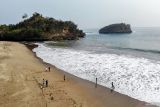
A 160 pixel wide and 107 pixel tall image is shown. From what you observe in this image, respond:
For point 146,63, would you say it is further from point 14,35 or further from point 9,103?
point 14,35

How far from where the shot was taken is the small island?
11806 centimetres

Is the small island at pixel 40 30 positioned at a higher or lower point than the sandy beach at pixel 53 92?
higher

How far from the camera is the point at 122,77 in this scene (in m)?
40.2

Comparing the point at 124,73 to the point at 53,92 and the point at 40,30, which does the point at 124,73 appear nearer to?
the point at 53,92

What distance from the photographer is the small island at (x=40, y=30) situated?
118062 mm

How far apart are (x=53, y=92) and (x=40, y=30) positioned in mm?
89380

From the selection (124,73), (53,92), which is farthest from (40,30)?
(53,92)

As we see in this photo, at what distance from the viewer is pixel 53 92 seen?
33.3 metres

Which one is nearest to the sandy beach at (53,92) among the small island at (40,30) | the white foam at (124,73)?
the white foam at (124,73)

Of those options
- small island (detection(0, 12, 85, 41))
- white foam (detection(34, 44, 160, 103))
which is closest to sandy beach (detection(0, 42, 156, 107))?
white foam (detection(34, 44, 160, 103))

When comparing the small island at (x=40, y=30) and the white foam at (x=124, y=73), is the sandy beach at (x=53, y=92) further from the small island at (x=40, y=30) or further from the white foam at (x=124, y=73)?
the small island at (x=40, y=30)

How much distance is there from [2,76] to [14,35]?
262ft

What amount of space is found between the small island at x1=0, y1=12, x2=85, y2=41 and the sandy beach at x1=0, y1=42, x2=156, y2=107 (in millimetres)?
75058

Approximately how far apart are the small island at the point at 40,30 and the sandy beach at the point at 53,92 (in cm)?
7506
